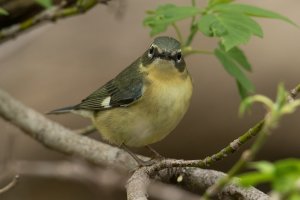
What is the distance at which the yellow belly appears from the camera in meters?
3.78

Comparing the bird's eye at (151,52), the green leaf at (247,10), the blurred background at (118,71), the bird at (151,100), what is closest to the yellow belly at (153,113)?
the bird at (151,100)

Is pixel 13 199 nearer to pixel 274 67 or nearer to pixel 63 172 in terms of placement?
pixel 63 172

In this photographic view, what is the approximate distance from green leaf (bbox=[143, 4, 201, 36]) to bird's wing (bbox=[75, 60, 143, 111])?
0.98m

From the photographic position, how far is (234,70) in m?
3.06

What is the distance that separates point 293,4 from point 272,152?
144 cm

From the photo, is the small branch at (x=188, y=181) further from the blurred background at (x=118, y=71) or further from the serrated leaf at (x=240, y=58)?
the blurred background at (x=118, y=71)

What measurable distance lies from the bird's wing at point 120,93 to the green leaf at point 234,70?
0.94m

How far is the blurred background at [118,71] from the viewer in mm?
5777

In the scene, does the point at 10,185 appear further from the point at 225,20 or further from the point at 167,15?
the point at 225,20

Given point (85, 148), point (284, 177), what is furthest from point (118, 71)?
point (284, 177)

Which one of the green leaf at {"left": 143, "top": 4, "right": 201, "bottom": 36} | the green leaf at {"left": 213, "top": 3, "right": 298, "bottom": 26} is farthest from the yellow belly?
the green leaf at {"left": 213, "top": 3, "right": 298, "bottom": 26}

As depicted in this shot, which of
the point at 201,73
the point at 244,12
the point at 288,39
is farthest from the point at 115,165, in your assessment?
the point at 288,39

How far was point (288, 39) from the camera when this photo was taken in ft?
19.1

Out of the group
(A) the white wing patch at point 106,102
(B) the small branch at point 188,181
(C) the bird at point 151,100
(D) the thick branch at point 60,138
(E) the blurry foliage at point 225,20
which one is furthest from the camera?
(A) the white wing patch at point 106,102
